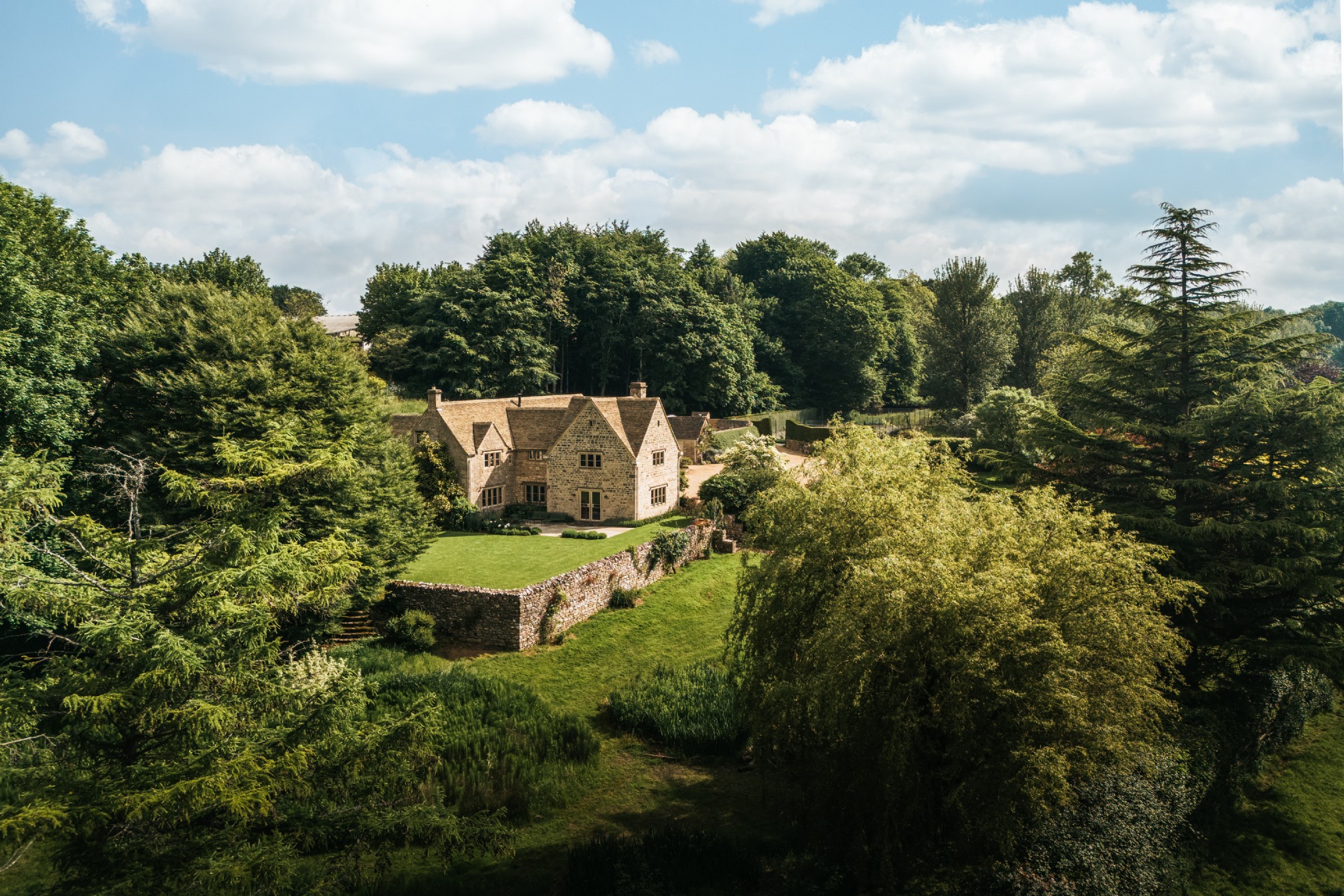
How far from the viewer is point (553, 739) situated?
20.5 meters

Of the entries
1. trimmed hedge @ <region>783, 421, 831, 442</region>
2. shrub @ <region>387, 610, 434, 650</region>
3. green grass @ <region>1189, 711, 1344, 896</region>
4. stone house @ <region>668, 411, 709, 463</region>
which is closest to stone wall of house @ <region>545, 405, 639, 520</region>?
stone house @ <region>668, 411, 709, 463</region>

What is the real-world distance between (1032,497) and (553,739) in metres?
13.3

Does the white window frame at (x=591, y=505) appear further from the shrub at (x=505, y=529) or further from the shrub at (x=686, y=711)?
the shrub at (x=686, y=711)

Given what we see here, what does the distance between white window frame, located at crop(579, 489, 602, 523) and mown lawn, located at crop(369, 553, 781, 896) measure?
31.1 ft

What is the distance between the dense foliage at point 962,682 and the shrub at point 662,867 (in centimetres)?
185

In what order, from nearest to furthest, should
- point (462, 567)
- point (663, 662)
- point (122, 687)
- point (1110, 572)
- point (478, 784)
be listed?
1. point (122, 687)
2. point (1110, 572)
3. point (478, 784)
4. point (663, 662)
5. point (462, 567)

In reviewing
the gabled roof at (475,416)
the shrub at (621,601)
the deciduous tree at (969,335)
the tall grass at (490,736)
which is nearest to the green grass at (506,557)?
the shrub at (621,601)

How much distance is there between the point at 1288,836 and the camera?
18797mm

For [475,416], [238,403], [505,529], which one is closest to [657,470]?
[505,529]

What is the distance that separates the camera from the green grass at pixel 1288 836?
16.9 m

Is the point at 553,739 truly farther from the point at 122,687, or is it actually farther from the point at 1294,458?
the point at 1294,458

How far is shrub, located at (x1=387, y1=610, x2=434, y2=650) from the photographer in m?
27.0

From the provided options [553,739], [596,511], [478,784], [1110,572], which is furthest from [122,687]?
[596,511]

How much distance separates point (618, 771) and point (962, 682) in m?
11.3
